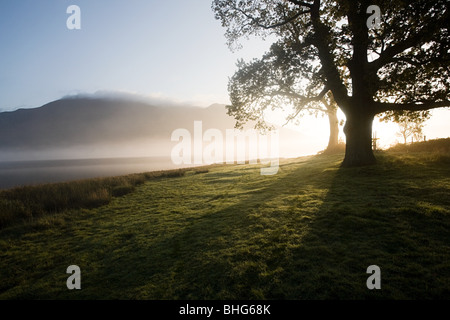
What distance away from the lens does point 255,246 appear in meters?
6.24

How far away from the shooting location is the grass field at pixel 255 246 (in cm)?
452

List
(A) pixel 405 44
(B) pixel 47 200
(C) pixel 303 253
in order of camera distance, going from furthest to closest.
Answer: (B) pixel 47 200 < (A) pixel 405 44 < (C) pixel 303 253

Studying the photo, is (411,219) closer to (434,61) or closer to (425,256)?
(425,256)

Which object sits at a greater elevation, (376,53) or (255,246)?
(376,53)

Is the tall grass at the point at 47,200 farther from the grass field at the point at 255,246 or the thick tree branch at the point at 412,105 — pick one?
the thick tree branch at the point at 412,105

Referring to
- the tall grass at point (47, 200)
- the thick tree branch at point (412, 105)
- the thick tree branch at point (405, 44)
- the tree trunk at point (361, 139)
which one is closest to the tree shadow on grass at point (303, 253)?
the tree trunk at point (361, 139)

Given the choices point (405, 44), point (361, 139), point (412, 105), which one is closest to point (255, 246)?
point (361, 139)

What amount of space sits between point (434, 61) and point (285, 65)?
869 cm

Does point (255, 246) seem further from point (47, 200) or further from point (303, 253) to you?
point (47, 200)

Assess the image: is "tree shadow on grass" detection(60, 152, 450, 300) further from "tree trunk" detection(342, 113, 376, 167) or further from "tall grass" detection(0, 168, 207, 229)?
"tall grass" detection(0, 168, 207, 229)

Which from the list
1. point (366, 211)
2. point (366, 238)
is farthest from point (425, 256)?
point (366, 211)
